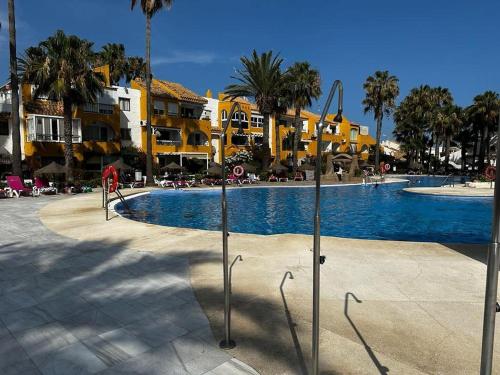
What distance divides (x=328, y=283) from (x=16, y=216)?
1340 centimetres

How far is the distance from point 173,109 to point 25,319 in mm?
39506

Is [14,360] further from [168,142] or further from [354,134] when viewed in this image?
[354,134]

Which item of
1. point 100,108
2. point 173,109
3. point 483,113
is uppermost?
point 483,113

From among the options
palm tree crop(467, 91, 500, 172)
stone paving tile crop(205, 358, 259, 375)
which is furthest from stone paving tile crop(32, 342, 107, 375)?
palm tree crop(467, 91, 500, 172)

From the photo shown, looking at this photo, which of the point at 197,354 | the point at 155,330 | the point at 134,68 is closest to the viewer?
the point at 197,354

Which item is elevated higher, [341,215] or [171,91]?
[171,91]

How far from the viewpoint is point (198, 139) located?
150 feet

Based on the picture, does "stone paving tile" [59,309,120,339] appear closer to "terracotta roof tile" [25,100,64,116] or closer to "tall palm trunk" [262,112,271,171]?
"terracotta roof tile" [25,100,64,116]

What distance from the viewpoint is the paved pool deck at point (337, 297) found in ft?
12.9

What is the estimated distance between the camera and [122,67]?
48.4 metres

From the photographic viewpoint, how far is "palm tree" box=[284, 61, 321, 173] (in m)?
41.2

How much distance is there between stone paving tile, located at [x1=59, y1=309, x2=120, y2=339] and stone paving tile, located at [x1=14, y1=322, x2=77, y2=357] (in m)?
0.09

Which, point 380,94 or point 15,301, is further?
point 380,94

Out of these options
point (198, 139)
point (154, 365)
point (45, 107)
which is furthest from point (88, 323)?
point (198, 139)
